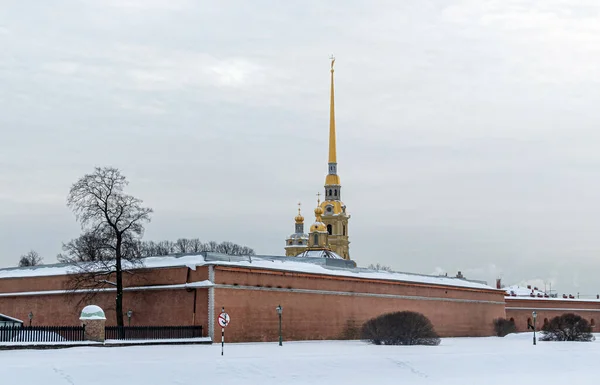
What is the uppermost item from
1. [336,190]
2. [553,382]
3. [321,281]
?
[336,190]

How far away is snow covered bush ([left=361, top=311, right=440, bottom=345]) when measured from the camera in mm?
54094

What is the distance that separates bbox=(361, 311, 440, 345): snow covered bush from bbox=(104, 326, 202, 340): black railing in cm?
A: 1230

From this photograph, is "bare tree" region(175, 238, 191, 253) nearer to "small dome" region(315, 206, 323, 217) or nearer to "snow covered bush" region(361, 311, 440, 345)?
"small dome" region(315, 206, 323, 217)

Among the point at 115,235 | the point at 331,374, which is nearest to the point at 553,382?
the point at 331,374

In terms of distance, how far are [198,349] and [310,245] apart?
80.9 meters

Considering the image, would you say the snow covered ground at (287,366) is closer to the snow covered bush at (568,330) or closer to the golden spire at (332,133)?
the snow covered bush at (568,330)

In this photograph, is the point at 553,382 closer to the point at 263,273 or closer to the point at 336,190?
the point at 263,273

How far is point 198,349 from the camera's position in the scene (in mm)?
41938

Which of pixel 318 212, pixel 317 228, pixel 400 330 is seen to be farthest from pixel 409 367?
pixel 318 212

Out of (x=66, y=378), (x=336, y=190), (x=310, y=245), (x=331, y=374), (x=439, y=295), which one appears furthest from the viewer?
(x=336, y=190)

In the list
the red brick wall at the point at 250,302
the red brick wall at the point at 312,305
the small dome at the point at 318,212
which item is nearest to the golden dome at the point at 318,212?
the small dome at the point at 318,212

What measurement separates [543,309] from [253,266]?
50.6m

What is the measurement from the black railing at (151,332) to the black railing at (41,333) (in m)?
1.94

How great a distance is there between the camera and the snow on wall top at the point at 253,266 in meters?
49.6
